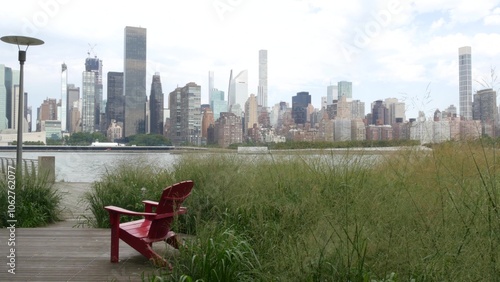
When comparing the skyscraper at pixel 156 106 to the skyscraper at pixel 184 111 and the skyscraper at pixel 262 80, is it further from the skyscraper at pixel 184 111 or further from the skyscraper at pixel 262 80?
the skyscraper at pixel 262 80

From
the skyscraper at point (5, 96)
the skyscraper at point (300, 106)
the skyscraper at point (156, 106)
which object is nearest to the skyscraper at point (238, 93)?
the skyscraper at point (300, 106)

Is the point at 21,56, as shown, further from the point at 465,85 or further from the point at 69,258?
the point at 465,85

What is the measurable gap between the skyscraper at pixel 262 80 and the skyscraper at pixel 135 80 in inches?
267

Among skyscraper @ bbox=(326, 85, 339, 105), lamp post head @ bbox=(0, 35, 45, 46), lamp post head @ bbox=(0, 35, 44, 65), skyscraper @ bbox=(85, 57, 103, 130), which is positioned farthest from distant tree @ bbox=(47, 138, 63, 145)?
skyscraper @ bbox=(326, 85, 339, 105)

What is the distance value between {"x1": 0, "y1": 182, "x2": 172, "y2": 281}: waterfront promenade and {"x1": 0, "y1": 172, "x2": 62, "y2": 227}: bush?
61 centimetres

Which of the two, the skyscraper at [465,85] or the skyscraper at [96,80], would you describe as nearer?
the skyscraper at [465,85]

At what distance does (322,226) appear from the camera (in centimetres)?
365

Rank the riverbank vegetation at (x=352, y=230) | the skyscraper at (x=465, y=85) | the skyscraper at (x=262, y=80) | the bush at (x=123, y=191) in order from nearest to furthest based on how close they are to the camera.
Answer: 1. the riverbank vegetation at (x=352, y=230)
2. the skyscraper at (x=465, y=85)
3. the bush at (x=123, y=191)
4. the skyscraper at (x=262, y=80)

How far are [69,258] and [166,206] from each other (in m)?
1.22

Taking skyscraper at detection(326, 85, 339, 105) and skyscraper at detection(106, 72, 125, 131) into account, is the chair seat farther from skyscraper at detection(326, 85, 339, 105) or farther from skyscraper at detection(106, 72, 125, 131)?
skyscraper at detection(106, 72, 125, 131)

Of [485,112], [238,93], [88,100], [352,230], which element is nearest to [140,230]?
[352,230]

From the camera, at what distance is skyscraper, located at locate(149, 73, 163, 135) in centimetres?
2017

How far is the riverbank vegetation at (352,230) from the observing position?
9.93ft

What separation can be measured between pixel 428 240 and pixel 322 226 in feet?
2.65
